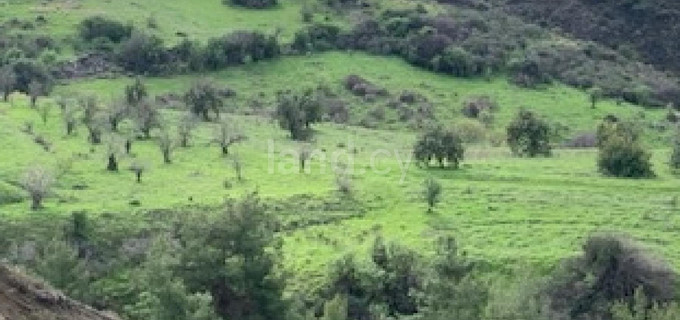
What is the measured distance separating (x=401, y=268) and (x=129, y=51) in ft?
183

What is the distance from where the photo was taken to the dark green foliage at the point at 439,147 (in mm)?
78000

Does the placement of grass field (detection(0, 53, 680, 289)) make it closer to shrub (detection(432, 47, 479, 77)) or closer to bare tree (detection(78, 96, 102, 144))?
bare tree (detection(78, 96, 102, 144))

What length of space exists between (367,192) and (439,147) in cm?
766

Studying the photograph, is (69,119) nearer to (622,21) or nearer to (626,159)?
(626,159)

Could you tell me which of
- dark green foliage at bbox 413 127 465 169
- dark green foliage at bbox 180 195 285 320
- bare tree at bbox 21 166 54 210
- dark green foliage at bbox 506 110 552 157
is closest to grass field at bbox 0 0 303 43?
dark green foliage at bbox 506 110 552 157

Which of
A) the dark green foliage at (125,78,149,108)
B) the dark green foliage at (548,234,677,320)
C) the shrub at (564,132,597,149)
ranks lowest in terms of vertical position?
the shrub at (564,132,597,149)

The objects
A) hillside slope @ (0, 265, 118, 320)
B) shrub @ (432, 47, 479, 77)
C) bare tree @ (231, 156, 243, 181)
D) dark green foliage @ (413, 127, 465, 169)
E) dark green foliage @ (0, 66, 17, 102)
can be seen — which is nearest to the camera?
hillside slope @ (0, 265, 118, 320)

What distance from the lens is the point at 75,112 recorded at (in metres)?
87.2

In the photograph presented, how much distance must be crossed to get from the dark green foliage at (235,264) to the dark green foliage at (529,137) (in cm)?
3632

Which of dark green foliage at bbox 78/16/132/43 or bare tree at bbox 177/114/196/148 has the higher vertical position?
dark green foliage at bbox 78/16/132/43

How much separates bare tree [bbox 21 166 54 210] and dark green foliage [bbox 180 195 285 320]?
12.9 meters

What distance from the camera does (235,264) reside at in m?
53.4

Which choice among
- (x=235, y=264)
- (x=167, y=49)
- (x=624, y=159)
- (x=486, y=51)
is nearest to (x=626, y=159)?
(x=624, y=159)

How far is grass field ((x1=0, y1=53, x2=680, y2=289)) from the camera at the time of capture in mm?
65188
